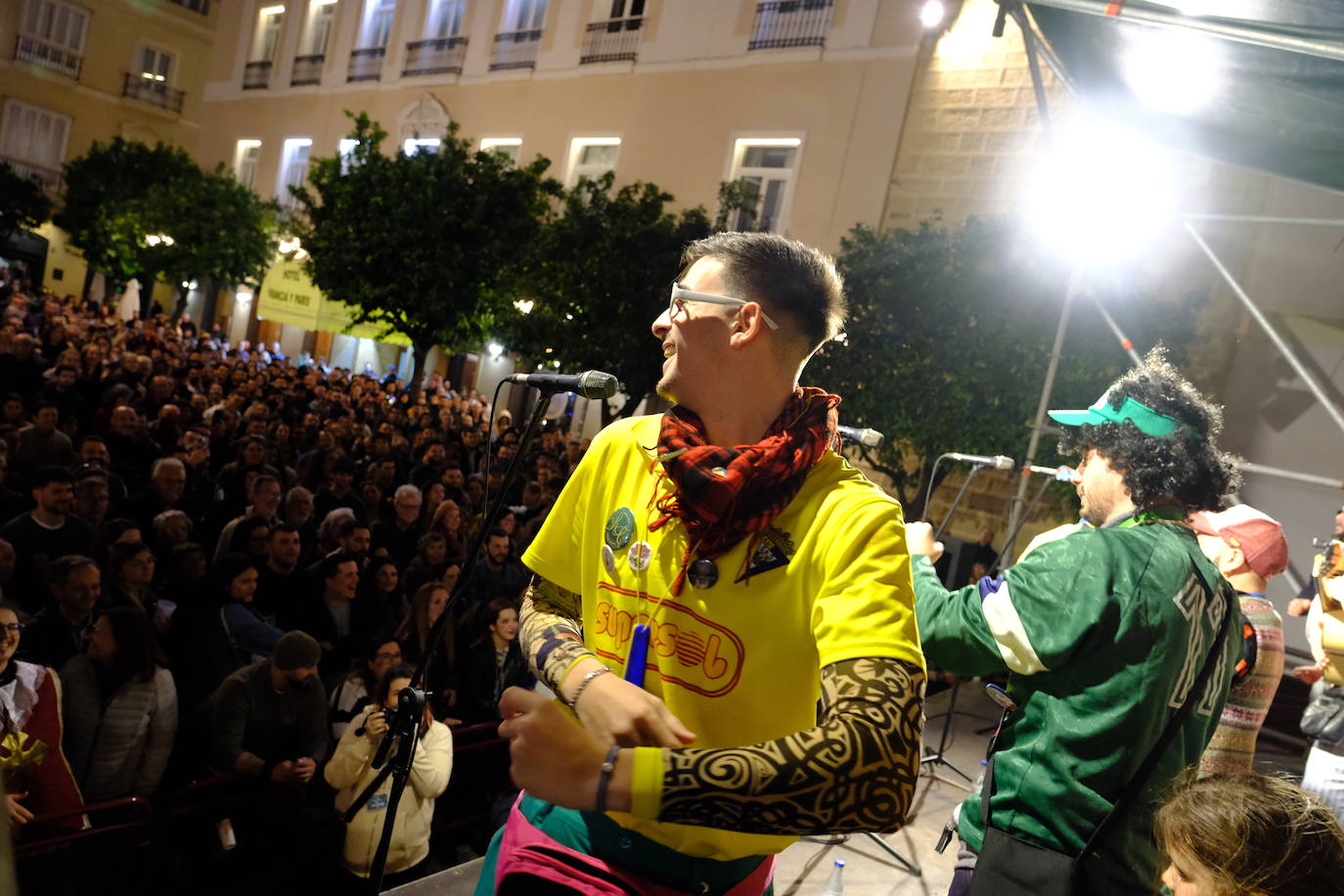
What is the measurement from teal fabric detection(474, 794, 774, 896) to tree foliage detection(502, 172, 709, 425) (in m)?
10.2

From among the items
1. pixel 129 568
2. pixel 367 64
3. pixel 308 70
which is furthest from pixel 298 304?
pixel 129 568

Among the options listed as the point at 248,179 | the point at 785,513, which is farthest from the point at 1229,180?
the point at 248,179

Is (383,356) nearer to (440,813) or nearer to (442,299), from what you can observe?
(442,299)

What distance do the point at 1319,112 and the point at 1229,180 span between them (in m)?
8.64

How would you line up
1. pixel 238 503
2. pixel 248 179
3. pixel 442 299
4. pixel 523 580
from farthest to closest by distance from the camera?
pixel 248 179 < pixel 442 299 < pixel 238 503 < pixel 523 580

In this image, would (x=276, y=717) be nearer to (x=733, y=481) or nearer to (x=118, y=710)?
(x=118, y=710)

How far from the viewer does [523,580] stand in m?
6.43

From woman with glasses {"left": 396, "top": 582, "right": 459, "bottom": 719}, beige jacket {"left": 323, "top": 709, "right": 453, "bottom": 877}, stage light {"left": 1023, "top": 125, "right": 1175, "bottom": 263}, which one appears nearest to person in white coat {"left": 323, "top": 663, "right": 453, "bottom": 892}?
beige jacket {"left": 323, "top": 709, "right": 453, "bottom": 877}

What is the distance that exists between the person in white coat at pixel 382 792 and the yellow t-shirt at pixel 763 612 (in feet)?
8.72

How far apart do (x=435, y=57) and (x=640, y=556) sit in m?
20.0

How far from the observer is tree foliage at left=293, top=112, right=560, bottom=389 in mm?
14656

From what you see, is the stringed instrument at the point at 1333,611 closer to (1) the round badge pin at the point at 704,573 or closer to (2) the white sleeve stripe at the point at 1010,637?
(2) the white sleeve stripe at the point at 1010,637

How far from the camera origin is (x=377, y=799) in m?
3.94

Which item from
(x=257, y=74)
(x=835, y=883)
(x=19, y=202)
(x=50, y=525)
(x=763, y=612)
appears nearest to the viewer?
(x=763, y=612)
